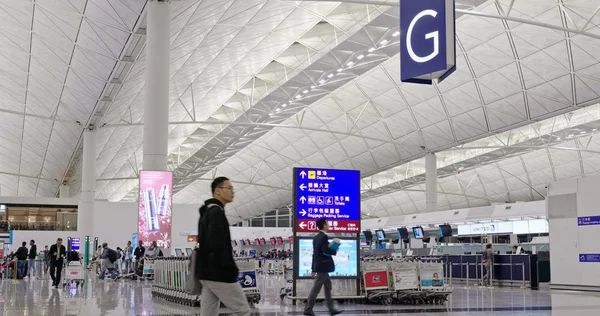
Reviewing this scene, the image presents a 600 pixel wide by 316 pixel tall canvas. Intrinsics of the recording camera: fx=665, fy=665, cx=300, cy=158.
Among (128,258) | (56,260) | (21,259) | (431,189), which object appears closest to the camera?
(56,260)

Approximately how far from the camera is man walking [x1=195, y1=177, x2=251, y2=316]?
6.04m

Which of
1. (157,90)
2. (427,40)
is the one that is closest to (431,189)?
(157,90)

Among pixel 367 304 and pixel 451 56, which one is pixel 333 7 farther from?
pixel 451 56

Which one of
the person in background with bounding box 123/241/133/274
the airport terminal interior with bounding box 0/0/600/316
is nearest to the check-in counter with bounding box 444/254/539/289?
the airport terminal interior with bounding box 0/0/600/316

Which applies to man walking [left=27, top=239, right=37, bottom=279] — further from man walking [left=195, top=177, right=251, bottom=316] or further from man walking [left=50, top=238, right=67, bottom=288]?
man walking [left=195, top=177, right=251, bottom=316]

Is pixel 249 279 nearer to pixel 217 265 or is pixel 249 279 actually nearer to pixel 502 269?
pixel 217 265

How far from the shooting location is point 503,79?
37250 millimetres

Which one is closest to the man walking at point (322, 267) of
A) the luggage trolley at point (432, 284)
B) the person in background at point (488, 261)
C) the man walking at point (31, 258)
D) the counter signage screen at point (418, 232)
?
the luggage trolley at point (432, 284)

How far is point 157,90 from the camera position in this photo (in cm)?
2175

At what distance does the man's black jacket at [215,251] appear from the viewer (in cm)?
604

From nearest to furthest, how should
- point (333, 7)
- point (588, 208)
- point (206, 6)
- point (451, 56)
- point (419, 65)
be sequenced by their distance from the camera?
1. point (451, 56)
2. point (419, 65)
3. point (588, 208)
4. point (206, 6)
5. point (333, 7)

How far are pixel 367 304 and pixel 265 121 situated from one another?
32.5m

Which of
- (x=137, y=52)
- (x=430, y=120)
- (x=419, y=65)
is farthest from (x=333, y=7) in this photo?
(x=419, y=65)

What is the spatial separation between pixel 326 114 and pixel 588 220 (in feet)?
100
